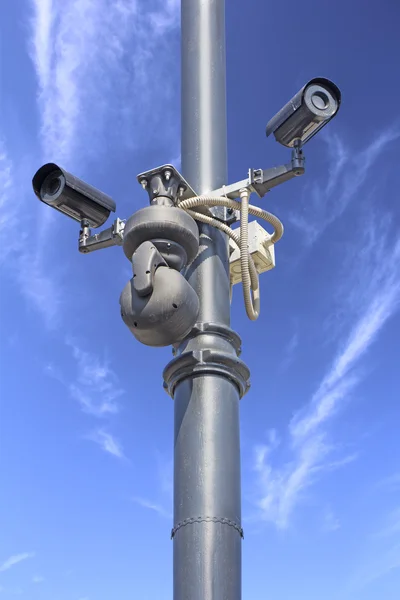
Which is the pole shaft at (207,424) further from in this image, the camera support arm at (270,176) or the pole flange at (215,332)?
the camera support arm at (270,176)

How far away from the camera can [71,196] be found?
5258 millimetres

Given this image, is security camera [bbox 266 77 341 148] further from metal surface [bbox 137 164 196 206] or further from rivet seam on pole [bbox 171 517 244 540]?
rivet seam on pole [bbox 171 517 244 540]

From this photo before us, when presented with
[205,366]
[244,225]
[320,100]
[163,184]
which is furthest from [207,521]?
[320,100]

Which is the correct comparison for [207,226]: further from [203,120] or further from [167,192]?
[203,120]

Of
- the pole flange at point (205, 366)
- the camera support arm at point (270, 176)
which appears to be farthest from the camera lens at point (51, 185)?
the pole flange at point (205, 366)

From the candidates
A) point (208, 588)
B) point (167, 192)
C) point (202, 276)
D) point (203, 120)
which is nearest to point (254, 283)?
point (202, 276)

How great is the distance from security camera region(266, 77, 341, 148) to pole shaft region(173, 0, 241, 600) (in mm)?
599

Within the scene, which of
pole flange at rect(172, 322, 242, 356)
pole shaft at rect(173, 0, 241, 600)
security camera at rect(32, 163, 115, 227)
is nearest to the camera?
pole shaft at rect(173, 0, 241, 600)

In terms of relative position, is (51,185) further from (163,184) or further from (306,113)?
(306,113)

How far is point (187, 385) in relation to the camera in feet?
14.3

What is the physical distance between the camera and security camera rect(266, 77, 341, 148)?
4.67 meters

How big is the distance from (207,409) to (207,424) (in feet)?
0.30

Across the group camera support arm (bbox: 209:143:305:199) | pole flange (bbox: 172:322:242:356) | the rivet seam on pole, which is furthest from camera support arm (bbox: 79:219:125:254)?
the rivet seam on pole

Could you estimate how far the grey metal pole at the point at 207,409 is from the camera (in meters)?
3.85
